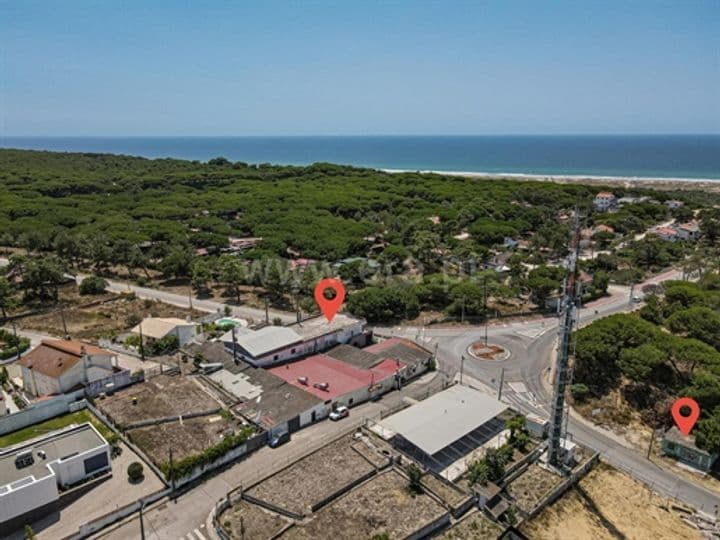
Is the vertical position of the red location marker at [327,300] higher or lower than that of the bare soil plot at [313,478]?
higher

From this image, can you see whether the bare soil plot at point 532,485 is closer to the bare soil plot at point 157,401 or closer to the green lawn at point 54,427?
the bare soil plot at point 157,401

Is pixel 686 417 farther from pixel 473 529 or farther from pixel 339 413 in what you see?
pixel 339 413

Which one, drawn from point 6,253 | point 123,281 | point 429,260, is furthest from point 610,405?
point 6,253

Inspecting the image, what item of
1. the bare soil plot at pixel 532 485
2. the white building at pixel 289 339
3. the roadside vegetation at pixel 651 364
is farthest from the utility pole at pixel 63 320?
the roadside vegetation at pixel 651 364

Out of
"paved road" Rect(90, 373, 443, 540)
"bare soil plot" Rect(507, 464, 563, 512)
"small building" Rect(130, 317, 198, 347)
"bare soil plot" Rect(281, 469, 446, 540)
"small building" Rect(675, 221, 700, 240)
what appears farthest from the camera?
"small building" Rect(675, 221, 700, 240)

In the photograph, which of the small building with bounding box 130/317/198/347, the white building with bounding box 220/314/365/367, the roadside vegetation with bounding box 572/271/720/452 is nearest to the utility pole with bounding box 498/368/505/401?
the roadside vegetation with bounding box 572/271/720/452

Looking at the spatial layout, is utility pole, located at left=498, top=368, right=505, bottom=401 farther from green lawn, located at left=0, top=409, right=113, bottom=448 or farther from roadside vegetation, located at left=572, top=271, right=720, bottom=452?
green lawn, located at left=0, top=409, right=113, bottom=448
